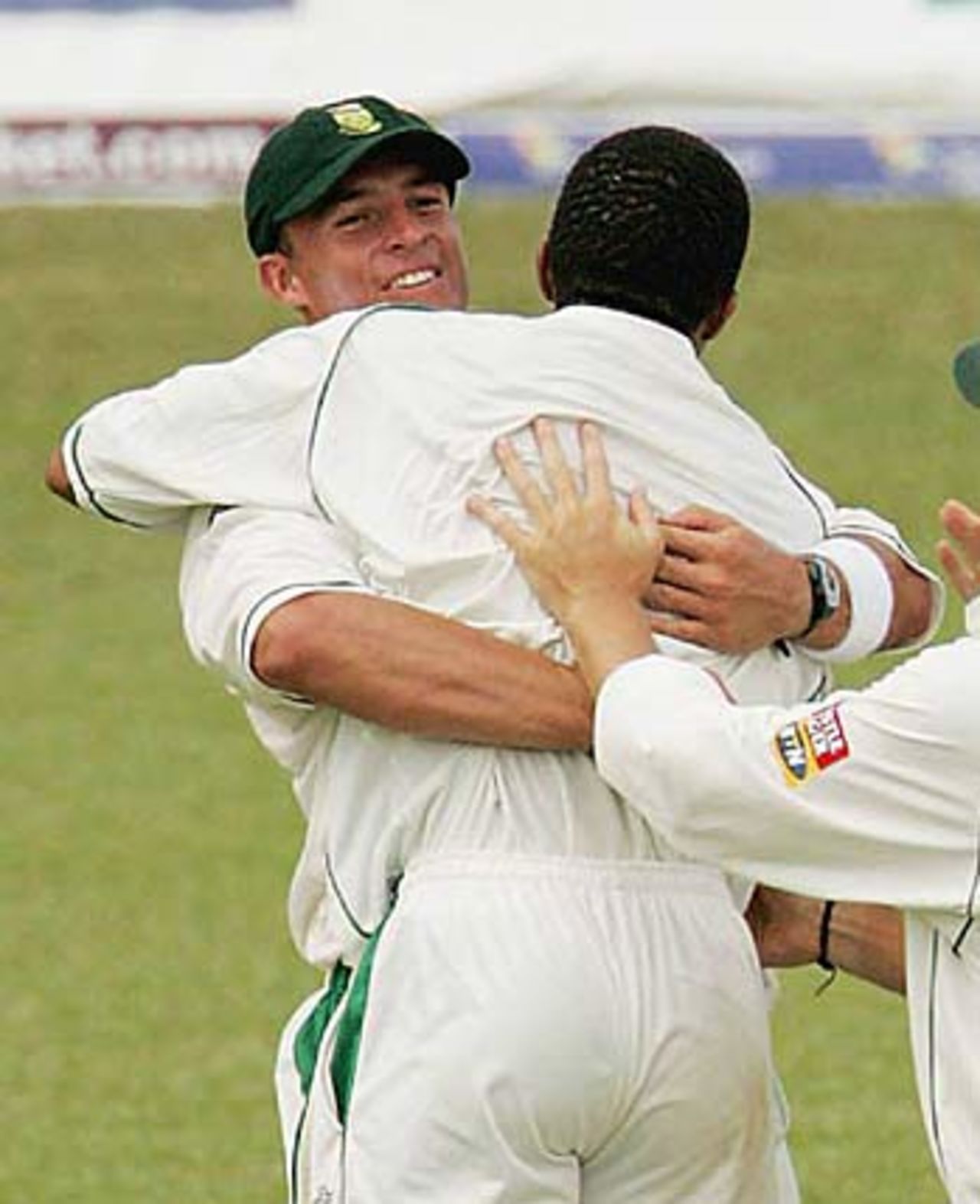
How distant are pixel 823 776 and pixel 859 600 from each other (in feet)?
1.85

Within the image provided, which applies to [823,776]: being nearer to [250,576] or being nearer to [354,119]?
[250,576]

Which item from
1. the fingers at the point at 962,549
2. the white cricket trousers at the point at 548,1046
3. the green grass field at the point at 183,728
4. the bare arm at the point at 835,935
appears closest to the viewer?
the fingers at the point at 962,549

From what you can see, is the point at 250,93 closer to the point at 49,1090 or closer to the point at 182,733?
the point at 182,733

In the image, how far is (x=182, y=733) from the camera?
11.9m

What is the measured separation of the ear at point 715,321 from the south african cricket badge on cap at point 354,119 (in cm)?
49

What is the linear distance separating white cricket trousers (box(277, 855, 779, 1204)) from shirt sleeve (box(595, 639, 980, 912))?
0.86 feet

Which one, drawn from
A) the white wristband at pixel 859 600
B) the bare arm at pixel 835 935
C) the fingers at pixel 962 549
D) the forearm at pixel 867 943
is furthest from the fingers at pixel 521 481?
the forearm at pixel 867 943

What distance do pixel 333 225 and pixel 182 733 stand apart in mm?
6792

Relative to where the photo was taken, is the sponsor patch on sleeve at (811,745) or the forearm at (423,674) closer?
the sponsor patch on sleeve at (811,745)

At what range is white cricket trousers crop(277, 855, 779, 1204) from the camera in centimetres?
473

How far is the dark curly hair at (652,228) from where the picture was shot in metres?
4.82

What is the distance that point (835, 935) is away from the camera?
5266mm

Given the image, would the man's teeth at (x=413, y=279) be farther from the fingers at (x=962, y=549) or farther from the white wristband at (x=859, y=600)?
the fingers at (x=962, y=549)

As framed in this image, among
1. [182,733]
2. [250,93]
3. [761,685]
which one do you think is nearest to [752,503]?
[761,685]
